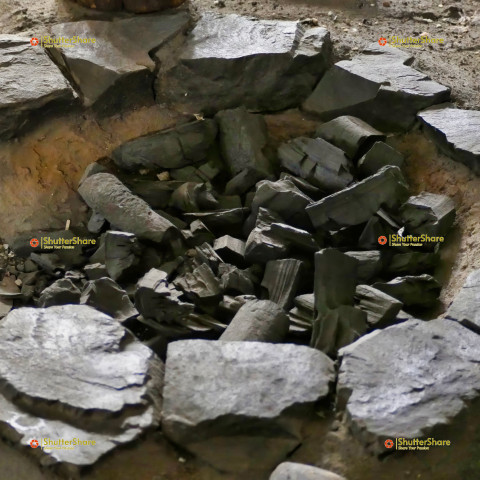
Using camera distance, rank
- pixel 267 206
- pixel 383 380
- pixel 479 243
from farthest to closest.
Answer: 1. pixel 267 206
2. pixel 479 243
3. pixel 383 380

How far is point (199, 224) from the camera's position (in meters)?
3.54

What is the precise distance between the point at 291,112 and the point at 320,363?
1.93 meters

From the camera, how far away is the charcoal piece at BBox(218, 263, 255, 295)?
10.4 ft

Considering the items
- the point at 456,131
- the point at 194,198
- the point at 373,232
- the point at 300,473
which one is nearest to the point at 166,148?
the point at 194,198

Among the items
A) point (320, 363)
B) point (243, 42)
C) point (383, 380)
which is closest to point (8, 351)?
point (320, 363)

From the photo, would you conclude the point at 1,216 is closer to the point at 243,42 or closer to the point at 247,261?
the point at 247,261

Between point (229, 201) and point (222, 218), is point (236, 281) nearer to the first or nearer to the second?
point (222, 218)

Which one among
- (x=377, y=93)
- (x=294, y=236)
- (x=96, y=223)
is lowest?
(x=96, y=223)

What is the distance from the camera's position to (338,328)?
9.20ft

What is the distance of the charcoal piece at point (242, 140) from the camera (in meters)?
3.79

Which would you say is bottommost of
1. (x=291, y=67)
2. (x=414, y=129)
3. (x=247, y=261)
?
(x=247, y=261)

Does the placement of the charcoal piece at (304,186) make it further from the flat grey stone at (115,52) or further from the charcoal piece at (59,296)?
the charcoal piece at (59,296)

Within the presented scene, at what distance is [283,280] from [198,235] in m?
0.57

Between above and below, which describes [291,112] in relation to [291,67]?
below
